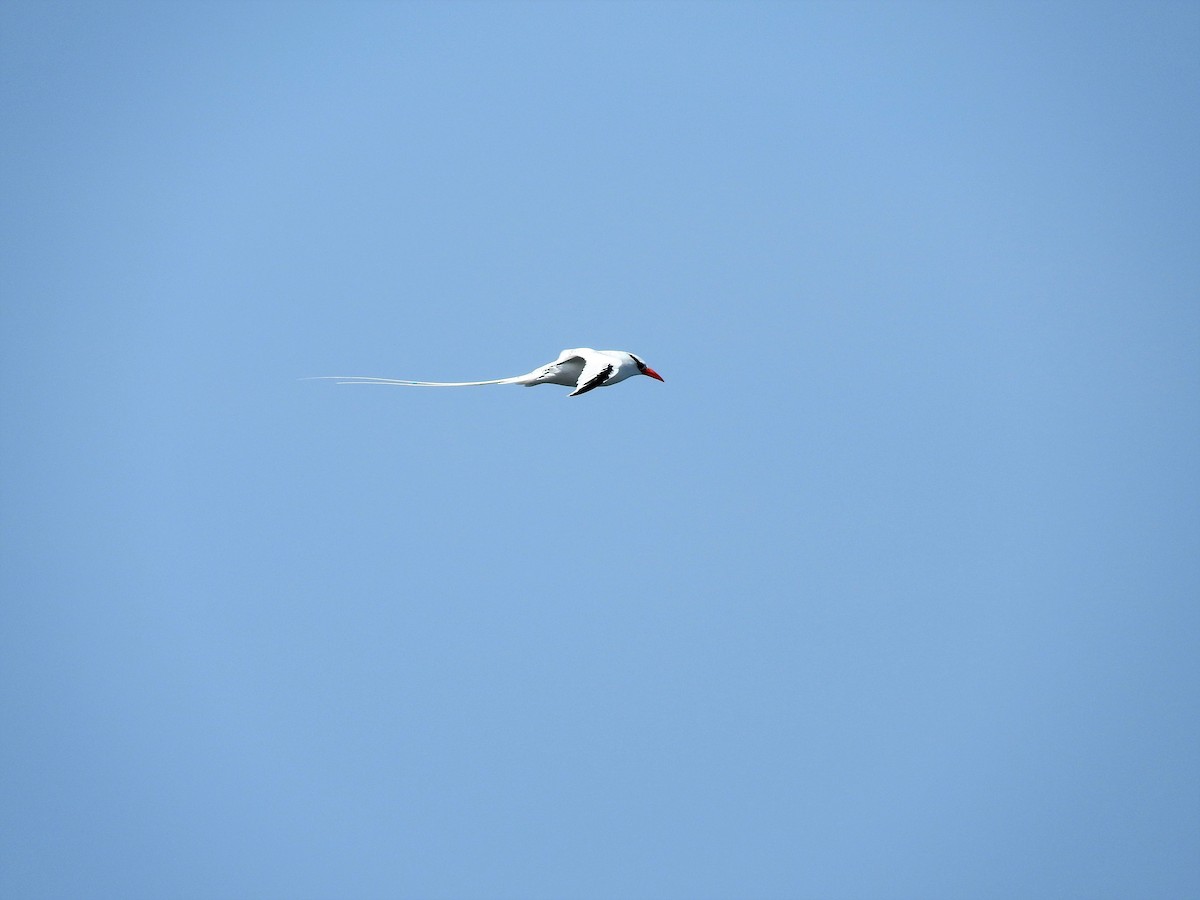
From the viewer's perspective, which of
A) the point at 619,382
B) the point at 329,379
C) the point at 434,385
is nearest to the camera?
the point at 329,379

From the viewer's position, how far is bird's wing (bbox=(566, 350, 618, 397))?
987 inches

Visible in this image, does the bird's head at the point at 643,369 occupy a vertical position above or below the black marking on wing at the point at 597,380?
above

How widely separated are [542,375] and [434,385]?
3158mm

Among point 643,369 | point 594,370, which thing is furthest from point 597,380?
A: point 643,369

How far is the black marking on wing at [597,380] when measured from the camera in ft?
80.9

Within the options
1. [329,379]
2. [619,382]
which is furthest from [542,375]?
[329,379]

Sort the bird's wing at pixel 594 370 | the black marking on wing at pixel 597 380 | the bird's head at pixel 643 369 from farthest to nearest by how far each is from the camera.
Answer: the bird's head at pixel 643 369 < the bird's wing at pixel 594 370 < the black marking on wing at pixel 597 380

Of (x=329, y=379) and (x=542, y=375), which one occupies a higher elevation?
(x=542, y=375)

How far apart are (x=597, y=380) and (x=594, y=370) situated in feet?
3.07

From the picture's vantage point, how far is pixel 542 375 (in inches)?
1166

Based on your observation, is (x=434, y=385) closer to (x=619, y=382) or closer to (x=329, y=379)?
(x=329, y=379)

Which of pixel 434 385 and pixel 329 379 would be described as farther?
pixel 434 385

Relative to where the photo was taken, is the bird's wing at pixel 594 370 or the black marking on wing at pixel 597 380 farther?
the bird's wing at pixel 594 370

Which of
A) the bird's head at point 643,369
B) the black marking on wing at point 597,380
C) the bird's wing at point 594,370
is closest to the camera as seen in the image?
the black marking on wing at point 597,380
